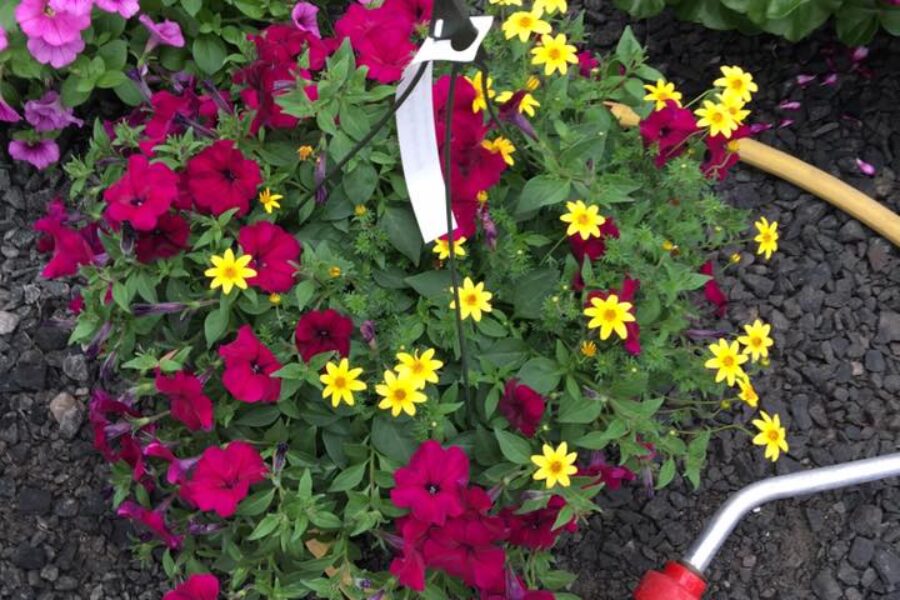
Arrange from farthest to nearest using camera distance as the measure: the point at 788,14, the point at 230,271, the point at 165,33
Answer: the point at 788,14 → the point at 165,33 → the point at 230,271

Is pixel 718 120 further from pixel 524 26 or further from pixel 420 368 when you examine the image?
pixel 420 368

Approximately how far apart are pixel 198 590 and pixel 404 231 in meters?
0.63

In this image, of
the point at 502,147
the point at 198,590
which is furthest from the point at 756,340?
the point at 198,590

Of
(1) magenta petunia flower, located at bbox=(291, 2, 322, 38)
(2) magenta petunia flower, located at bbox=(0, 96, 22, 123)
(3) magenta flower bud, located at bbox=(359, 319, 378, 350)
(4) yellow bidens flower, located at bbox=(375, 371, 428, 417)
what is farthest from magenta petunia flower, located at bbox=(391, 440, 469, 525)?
(2) magenta petunia flower, located at bbox=(0, 96, 22, 123)

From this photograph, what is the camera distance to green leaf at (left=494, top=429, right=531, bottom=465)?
1.51m

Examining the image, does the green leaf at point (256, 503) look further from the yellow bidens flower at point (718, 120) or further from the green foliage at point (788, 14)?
the green foliage at point (788, 14)

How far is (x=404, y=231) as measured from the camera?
1612mm

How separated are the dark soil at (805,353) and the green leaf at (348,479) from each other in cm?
71

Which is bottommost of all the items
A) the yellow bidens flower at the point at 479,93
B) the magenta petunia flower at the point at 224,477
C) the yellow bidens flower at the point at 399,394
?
the magenta petunia flower at the point at 224,477

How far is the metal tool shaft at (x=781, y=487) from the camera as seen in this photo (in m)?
1.74

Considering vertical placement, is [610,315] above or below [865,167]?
above

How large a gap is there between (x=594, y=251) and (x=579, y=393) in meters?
0.23

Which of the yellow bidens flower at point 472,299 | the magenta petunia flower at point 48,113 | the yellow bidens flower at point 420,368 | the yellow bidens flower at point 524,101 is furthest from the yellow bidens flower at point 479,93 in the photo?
the magenta petunia flower at point 48,113

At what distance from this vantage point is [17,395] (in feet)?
7.14
